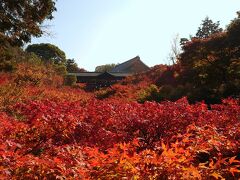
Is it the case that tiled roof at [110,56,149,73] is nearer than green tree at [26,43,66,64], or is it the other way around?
green tree at [26,43,66,64]

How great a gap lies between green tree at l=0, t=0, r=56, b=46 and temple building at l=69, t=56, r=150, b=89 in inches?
832

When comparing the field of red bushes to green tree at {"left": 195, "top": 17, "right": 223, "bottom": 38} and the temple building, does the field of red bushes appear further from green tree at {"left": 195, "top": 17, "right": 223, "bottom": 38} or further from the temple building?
green tree at {"left": 195, "top": 17, "right": 223, "bottom": 38}

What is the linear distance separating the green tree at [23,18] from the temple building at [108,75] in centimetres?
2114

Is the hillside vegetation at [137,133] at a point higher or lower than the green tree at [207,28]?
lower

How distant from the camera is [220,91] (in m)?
16.3

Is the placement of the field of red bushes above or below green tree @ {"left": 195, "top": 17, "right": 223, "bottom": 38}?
below

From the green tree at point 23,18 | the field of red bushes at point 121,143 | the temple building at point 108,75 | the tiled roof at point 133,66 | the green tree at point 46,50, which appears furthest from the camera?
the tiled roof at point 133,66

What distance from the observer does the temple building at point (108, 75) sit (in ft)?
147

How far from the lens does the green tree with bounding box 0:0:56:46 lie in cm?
2027

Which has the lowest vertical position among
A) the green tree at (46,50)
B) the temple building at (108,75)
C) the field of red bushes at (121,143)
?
the field of red bushes at (121,143)

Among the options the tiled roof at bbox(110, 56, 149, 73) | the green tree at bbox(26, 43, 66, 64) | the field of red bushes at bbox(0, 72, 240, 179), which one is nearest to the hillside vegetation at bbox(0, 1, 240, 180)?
the field of red bushes at bbox(0, 72, 240, 179)

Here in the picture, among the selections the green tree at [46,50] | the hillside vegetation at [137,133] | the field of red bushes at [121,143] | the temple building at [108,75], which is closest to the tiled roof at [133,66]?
the temple building at [108,75]

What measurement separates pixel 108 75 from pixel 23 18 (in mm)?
27883

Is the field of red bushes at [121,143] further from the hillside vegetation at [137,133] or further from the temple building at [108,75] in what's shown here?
the temple building at [108,75]
